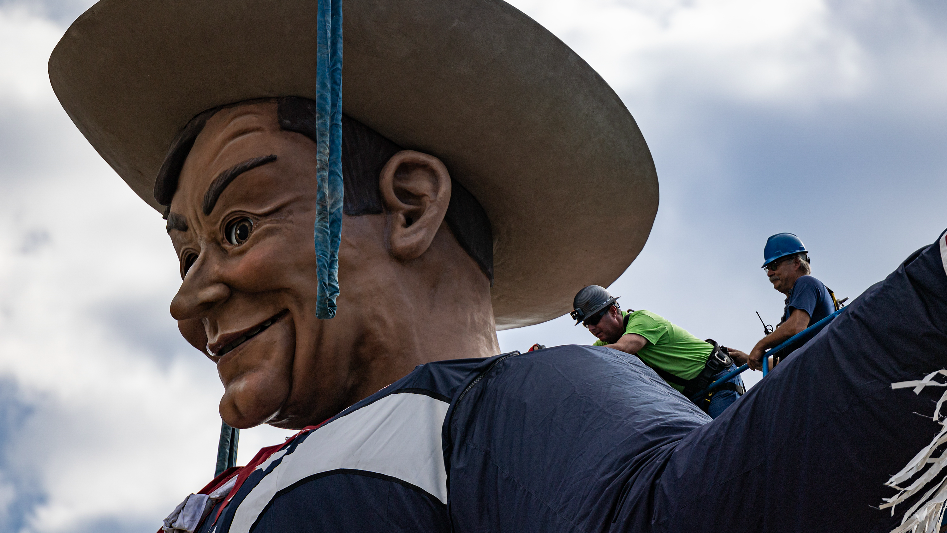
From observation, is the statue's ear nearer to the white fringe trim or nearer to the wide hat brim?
the wide hat brim

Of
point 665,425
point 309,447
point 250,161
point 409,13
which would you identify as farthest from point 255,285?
point 665,425

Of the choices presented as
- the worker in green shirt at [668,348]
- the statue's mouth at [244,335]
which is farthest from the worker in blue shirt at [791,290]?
the statue's mouth at [244,335]

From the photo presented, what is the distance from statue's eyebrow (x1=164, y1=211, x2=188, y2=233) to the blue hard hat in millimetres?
3469

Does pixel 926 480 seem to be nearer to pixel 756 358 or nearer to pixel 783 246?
pixel 756 358

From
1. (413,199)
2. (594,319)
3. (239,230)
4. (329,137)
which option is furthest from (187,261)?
(594,319)

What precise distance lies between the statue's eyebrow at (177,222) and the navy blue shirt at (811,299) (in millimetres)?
3014

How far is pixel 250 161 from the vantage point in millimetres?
2838

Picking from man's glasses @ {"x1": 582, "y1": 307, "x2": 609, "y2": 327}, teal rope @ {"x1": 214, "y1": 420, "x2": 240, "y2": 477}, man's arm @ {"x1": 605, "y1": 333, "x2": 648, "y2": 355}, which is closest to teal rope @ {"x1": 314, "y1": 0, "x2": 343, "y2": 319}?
teal rope @ {"x1": 214, "y1": 420, "x2": 240, "y2": 477}

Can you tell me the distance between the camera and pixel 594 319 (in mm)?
5426

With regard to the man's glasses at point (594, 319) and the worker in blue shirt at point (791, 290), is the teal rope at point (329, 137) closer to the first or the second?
the worker in blue shirt at point (791, 290)

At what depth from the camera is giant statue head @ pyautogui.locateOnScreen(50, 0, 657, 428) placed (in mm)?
2699

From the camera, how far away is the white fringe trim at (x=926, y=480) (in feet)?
3.62

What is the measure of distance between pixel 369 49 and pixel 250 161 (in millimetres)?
489

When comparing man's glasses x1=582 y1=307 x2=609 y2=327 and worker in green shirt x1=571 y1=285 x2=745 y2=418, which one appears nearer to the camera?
worker in green shirt x1=571 y1=285 x2=745 y2=418
